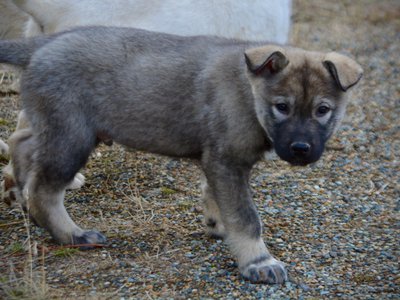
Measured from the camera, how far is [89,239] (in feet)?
13.8

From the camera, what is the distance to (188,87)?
13.6 ft

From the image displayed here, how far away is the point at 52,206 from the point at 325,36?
586 centimetres

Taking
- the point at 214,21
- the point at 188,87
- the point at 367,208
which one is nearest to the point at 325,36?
the point at 214,21

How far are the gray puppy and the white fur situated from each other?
0.80 metres

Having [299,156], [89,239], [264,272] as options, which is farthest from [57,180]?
[299,156]

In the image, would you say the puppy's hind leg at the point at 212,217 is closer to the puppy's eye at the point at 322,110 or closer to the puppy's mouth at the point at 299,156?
the puppy's mouth at the point at 299,156

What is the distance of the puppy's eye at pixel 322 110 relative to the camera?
12.6ft

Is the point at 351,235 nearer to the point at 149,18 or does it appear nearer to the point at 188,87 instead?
the point at 188,87

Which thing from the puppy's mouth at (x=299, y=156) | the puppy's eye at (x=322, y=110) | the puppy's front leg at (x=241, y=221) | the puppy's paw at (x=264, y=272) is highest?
the puppy's eye at (x=322, y=110)

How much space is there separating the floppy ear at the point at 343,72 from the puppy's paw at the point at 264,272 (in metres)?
1.01

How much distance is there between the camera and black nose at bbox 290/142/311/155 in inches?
147

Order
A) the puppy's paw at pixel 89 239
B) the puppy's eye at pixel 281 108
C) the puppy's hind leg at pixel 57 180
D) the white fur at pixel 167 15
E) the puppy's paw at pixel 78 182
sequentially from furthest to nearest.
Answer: the white fur at pixel 167 15 → the puppy's paw at pixel 78 182 → the puppy's paw at pixel 89 239 → the puppy's hind leg at pixel 57 180 → the puppy's eye at pixel 281 108

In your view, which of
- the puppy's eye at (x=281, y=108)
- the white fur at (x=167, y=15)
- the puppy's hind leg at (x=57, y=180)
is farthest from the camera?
the white fur at (x=167, y=15)

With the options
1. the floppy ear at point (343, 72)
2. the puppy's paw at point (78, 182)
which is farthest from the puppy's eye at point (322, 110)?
the puppy's paw at point (78, 182)
